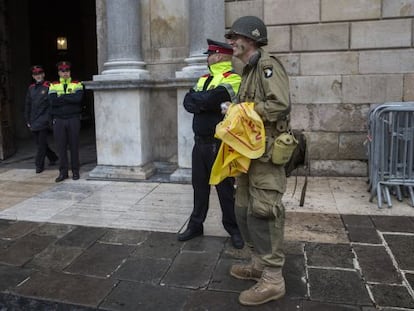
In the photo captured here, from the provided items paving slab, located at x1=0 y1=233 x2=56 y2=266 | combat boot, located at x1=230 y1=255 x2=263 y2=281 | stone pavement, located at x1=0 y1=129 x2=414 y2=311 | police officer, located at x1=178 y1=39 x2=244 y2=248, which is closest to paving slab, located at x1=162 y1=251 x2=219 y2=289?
stone pavement, located at x1=0 y1=129 x2=414 y2=311

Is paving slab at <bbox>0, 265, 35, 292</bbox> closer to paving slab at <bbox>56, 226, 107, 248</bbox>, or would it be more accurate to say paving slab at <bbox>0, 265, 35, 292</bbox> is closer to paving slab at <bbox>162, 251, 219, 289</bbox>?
paving slab at <bbox>56, 226, 107, 248</bbox>

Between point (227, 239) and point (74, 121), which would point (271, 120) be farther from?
point (74, 121)

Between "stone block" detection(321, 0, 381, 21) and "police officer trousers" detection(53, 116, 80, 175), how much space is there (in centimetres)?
431

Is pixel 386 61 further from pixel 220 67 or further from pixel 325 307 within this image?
pixel 325 307

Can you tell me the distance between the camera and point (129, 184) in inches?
271

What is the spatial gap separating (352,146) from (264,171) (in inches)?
164

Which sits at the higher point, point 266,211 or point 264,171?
point 264,171

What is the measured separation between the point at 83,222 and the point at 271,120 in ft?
9.56

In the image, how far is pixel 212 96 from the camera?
163 inches

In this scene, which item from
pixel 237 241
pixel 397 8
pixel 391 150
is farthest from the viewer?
pixel 397 8

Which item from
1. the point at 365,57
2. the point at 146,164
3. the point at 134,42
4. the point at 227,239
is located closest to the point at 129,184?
the point at 146,164

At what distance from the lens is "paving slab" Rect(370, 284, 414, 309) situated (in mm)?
3207

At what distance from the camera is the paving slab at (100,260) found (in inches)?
152

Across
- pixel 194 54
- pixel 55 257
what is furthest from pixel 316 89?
pixel 55 257
